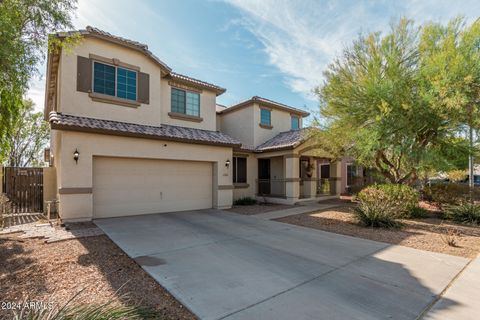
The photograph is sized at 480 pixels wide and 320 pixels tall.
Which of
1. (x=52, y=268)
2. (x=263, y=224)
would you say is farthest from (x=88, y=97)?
(x=263, y=224)

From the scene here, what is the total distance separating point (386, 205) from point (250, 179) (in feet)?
28.0

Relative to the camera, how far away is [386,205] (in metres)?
9.52

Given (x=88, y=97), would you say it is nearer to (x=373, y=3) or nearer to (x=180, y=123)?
(x=180, y=123)

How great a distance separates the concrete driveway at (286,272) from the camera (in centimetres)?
357

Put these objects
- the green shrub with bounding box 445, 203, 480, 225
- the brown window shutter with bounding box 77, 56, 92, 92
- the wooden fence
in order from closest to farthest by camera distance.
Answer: the green shrub with bounding box 445, 203, 480, 225
the brown window shutter with bounding box 77, 56, 92, 92
the wooden fence

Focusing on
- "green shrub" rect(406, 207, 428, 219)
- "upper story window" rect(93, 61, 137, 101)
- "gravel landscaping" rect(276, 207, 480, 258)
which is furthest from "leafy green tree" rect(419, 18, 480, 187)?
"upper story window" rect(93, 61, 137, 101)

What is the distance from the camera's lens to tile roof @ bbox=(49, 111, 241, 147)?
355 inches

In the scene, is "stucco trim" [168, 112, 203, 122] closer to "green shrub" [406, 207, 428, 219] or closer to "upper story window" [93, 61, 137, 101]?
"upper story window" [93, 61, 137, 101]

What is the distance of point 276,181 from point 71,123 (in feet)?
37.9

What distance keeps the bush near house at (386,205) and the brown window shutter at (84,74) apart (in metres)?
11.8

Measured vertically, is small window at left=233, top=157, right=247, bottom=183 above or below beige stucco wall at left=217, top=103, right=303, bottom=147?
below

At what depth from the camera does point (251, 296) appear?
3865 millimetres

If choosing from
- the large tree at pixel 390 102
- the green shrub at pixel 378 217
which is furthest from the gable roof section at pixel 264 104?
the green shrub at pixel 378 217

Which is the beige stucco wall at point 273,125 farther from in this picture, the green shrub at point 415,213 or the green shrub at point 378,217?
the green shrub at point 415,213
